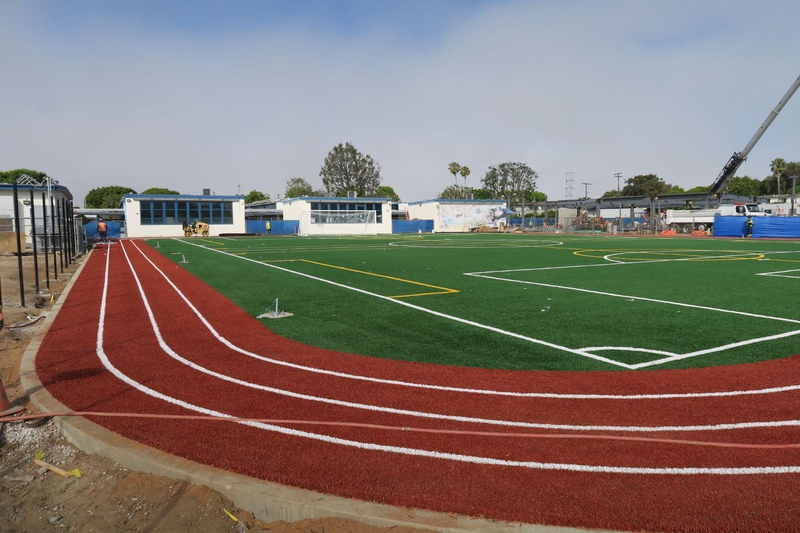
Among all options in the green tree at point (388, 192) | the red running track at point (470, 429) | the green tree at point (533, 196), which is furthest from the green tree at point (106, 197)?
the red running track at point (470, 429)

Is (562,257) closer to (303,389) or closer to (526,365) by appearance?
(526,365)

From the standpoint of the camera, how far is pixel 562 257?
82.9 ft

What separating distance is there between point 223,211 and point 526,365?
57.4 m

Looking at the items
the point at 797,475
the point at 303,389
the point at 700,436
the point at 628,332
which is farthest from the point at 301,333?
the point at 797,475

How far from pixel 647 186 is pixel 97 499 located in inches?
5154

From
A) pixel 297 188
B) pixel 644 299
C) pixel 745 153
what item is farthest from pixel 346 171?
pixel 644 299

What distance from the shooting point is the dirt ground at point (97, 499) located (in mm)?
3824

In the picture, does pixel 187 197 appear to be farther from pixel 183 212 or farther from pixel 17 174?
pixel 17 174

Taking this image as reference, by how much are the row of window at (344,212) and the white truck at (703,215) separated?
35.7 meters

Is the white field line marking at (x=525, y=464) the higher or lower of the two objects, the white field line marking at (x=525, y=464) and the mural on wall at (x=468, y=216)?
the lower

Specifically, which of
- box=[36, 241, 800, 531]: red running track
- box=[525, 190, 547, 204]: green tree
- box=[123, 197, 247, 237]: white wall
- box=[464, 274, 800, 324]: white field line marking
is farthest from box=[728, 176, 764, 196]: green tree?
box=[36, 241, 800, 531]: red running track

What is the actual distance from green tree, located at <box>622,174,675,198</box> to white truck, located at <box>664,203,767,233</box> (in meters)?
61.3

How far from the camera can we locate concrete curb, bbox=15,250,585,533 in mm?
3559

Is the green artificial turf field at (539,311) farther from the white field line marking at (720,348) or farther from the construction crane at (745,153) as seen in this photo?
the construction crane at (745,153)
